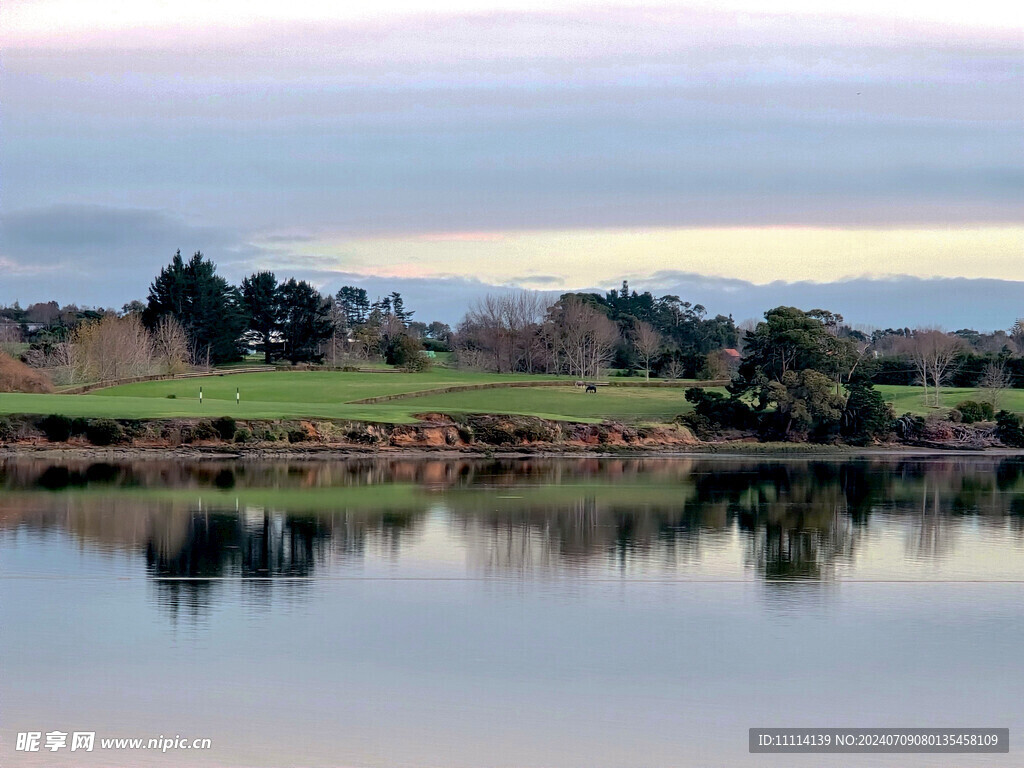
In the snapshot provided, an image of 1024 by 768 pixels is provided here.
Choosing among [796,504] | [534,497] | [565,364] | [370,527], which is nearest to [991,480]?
[796,504]

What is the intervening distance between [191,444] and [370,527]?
2116 centimetres

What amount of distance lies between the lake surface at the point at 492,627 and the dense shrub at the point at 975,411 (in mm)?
32677

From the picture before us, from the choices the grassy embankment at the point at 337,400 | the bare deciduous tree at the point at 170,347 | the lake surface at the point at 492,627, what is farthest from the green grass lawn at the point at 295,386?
the lake surface at the point at 492,627

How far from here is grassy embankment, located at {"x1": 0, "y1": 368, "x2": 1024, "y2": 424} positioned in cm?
4969

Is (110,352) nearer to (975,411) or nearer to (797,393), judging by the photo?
(797,393)

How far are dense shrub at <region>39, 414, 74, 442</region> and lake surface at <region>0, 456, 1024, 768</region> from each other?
13.7 metres

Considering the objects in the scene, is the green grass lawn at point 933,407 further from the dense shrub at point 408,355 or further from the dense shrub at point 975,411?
the dense shrub at point 408,355

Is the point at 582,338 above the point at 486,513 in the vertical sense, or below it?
above

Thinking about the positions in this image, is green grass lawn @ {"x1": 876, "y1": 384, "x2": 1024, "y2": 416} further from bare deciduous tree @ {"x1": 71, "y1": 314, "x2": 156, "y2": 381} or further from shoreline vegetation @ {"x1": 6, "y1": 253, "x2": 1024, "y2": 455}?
bare deciduous tree @ {"x1": 71, "y1": 314, "x2": 156, "y2": 381}

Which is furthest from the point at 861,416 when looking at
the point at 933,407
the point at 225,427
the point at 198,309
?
the point at 198,309

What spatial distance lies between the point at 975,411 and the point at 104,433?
3971 cm

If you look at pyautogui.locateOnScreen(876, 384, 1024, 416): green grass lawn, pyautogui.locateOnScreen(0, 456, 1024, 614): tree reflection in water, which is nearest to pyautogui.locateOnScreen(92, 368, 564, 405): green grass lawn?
pyautogui.locateOnScreen(0, 456, 1024, 614): tree reflection in water

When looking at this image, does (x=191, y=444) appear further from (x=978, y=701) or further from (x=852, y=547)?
(x=978, y=701)

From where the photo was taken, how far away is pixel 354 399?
2539 inches
